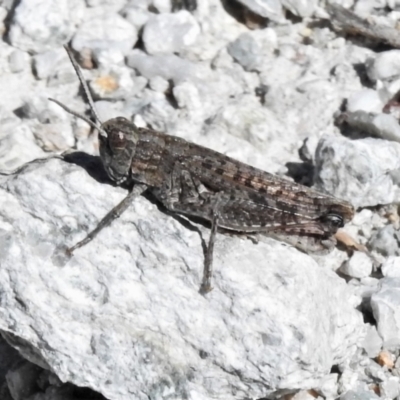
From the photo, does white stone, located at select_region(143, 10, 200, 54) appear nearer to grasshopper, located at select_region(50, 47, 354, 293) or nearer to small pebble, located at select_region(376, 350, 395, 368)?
grasshopper, located at select_region(50, 47, 354, 293)

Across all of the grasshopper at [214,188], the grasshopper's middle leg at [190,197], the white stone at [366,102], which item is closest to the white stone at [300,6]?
the white stone at [366,102]

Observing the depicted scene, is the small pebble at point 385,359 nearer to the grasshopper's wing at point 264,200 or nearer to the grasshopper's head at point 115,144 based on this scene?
the grasshopper's wing at point 264,200

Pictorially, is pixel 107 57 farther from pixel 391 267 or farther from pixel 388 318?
pixel 388 318

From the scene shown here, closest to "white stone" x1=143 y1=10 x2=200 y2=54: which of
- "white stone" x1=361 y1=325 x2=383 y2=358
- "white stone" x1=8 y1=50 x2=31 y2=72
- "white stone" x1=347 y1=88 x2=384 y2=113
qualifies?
"white stone" x1=8 y1=50 x2=31 y2=72

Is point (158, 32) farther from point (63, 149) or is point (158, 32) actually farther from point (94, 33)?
point (63, 149)

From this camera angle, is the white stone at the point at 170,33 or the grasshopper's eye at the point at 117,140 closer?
the grasshopper's eye at the point at 117,140
